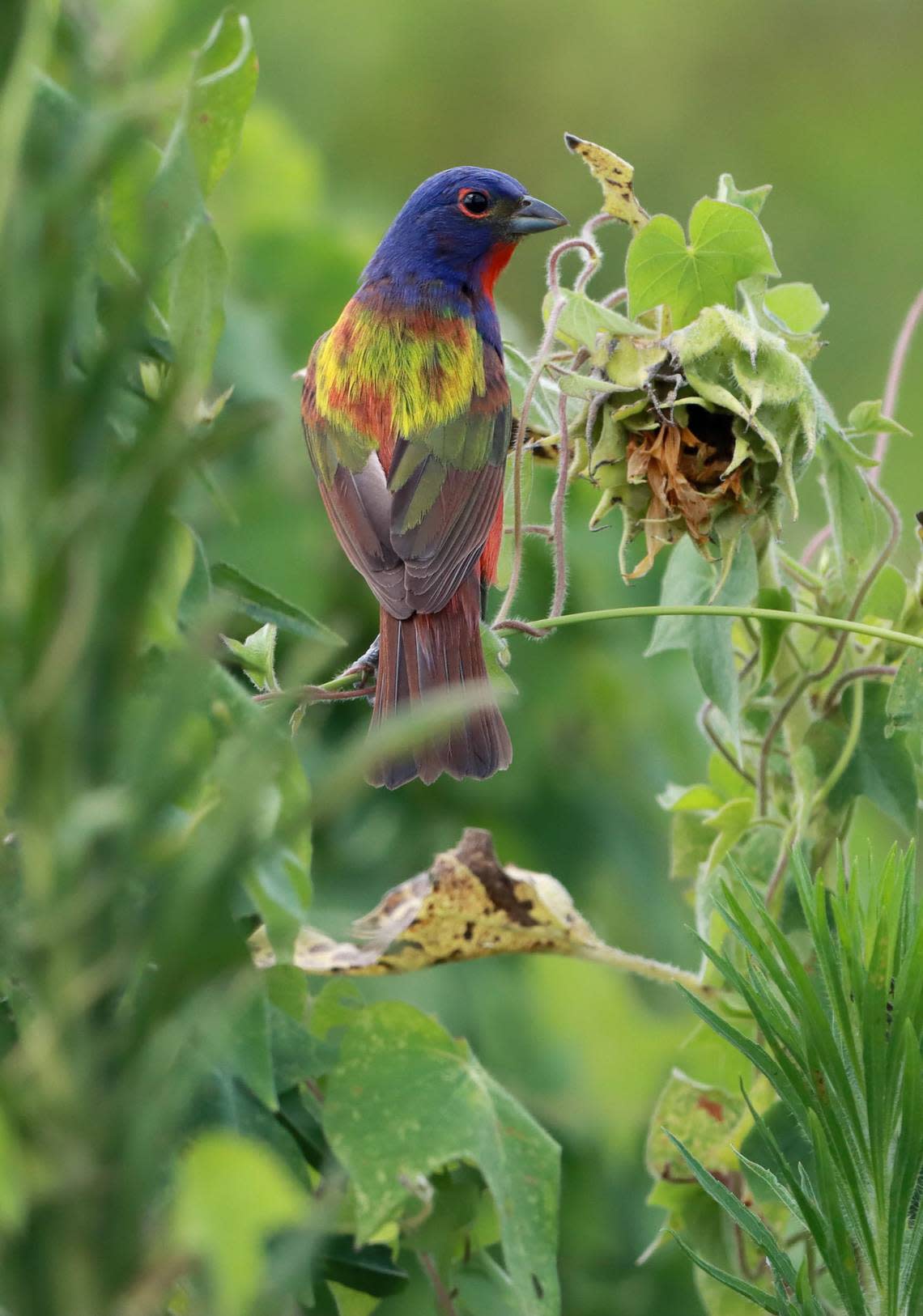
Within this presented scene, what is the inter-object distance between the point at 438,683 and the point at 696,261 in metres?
0.24

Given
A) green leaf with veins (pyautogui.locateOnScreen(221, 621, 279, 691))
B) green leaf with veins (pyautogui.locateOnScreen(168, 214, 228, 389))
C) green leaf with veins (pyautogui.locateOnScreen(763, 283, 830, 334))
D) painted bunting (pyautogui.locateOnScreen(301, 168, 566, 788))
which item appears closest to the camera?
green leaf with veins (pyautogui.locateOnScreen(168, 214, 228, 389))

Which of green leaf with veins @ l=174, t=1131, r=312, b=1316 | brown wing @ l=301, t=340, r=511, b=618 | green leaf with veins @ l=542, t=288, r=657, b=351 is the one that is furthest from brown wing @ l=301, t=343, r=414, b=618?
green leaf with veins @ l=174, t=1131, r=312, b=1316

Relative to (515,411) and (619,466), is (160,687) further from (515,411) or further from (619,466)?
(515,411)

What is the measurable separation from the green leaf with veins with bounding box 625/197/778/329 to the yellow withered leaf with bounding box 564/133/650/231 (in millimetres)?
16

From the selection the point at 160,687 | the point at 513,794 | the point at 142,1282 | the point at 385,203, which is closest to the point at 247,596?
the point at 160,687

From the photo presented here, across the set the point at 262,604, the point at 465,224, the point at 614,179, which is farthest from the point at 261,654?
the point at 465,224

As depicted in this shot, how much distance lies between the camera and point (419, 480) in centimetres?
84

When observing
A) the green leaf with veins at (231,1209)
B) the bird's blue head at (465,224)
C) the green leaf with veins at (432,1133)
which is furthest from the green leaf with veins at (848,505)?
the bird's blue head at (465,224)

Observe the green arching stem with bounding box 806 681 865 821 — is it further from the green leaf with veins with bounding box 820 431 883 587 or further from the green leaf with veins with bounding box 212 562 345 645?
the green leaf with veins with bounding box 212 562 345 645

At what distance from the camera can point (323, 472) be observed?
864 millimetres

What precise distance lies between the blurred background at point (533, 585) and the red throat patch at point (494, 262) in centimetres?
15

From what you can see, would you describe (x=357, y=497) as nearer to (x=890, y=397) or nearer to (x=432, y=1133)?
(x=890, y=397)

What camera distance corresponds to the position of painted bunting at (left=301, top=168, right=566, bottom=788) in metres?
0.73

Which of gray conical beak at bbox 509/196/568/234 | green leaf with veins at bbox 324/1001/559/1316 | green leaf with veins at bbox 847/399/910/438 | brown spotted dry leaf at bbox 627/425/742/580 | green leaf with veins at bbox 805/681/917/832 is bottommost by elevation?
green leaf with veins at bbox 324/1001/559/1316
